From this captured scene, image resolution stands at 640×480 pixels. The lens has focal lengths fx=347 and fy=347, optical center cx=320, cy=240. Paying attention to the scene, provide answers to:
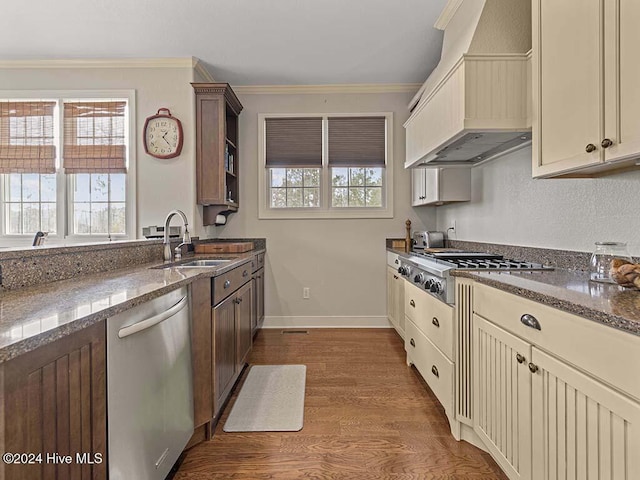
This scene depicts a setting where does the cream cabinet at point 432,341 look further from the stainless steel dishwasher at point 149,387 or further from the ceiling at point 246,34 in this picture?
the ceiling at point 246,34

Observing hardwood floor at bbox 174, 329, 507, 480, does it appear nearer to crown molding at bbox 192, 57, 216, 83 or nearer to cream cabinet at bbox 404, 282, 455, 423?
cream cabinet at bbox 404, 282, 455, 423

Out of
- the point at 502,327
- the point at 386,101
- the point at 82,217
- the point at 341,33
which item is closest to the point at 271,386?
the point at 502,327

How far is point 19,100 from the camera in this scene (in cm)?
346

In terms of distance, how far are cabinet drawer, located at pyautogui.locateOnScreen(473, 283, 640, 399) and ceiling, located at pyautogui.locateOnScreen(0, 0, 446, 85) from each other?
7.68ft

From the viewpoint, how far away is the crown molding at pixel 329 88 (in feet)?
12.8

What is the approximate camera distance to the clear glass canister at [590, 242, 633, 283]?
1.37 m

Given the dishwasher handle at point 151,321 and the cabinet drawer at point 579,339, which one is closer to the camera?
the cabinet drawer at point 579,339

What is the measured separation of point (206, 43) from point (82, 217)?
211 centimetres

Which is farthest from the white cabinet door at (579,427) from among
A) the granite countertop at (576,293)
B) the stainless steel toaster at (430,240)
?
the stainless steel toaster at (430,240)

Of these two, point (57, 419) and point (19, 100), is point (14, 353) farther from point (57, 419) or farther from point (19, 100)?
point (19, 100)

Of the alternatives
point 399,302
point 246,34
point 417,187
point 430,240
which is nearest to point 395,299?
point 399,302

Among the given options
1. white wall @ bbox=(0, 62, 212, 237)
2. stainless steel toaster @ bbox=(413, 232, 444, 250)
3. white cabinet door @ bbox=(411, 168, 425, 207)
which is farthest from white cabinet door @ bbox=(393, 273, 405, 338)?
white wall @ bbox=(0, 62, 212, 237)

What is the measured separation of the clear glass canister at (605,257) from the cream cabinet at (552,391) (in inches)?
14.9

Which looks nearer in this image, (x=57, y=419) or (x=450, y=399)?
(x=57, y=419)
